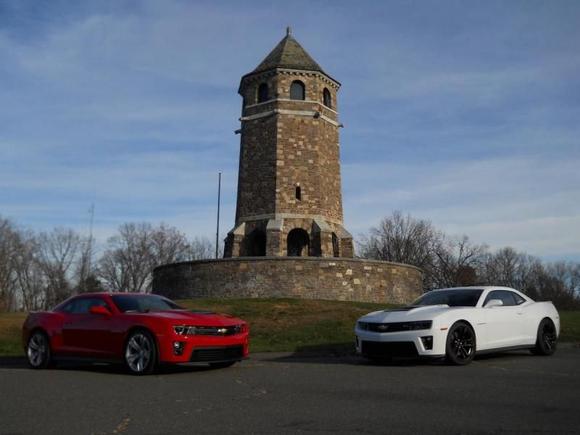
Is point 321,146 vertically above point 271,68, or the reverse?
point 271,68

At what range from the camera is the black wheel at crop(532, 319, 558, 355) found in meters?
10.7

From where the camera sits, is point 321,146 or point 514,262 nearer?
point 321,146

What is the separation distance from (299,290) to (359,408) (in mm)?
18271

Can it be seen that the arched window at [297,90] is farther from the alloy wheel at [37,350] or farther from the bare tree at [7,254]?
the bare tree at [7,254]

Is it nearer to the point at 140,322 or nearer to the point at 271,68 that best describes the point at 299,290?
the point at 271,68

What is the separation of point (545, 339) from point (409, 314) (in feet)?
10.6

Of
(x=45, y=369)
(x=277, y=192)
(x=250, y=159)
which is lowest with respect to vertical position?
(x=45, y=369)

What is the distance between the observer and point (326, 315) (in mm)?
16828

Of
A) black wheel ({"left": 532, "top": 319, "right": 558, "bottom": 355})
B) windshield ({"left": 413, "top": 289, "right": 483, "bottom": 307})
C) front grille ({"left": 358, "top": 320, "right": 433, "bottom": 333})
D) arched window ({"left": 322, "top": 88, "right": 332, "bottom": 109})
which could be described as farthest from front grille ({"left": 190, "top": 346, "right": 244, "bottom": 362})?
arched window ({"left": 322, "top": 88, "right": 332, "bottom": 109})

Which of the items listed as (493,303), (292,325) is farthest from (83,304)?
(493,303)

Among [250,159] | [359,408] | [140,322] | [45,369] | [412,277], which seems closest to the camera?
[359,408]

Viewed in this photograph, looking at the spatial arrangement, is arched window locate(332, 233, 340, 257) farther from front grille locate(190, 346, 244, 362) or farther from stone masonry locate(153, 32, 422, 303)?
front grille locate(190, 346, 244, 362)

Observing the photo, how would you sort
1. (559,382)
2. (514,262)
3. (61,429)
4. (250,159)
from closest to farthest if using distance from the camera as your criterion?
(61,429)
(559,382)
(250,159)
(514,262)

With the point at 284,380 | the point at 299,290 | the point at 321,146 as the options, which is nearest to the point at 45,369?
the point at 284,380
